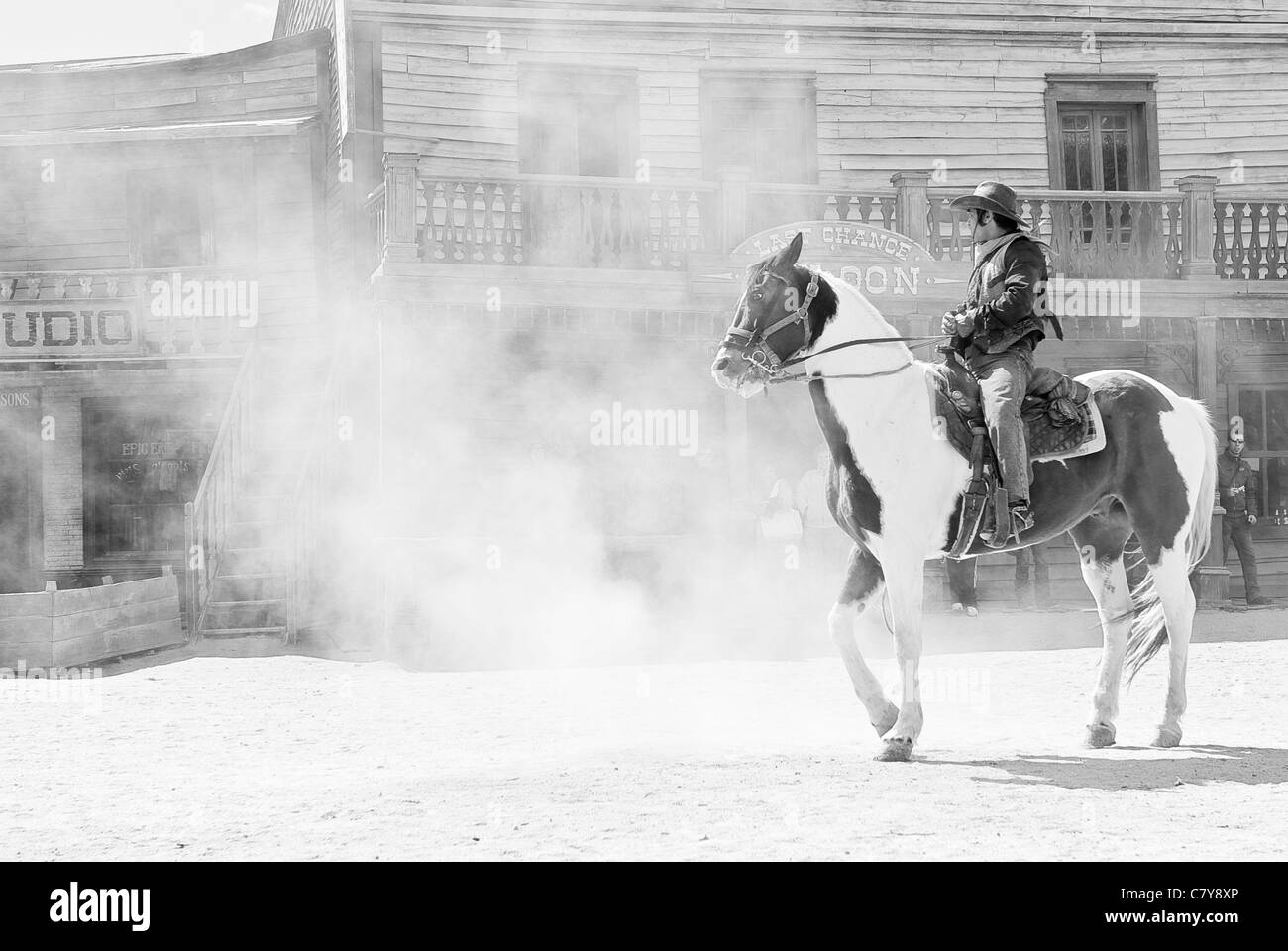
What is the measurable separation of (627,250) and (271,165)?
693 cm

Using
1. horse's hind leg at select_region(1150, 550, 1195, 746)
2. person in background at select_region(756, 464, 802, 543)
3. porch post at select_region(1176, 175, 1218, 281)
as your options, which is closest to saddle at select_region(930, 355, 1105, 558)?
horse's hind leg at select_region(1150, 550, 1195, 746)

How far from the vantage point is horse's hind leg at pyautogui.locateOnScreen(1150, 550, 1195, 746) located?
693cm

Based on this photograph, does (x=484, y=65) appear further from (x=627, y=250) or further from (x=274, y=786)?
(x=274, y=786)

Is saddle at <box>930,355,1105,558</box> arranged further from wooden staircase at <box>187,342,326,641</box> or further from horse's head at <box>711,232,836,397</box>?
wooden staircase at <box>187,342,326,641</box>

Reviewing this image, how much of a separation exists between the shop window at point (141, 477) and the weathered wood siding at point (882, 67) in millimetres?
6310

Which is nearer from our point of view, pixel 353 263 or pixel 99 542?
pixel 353 263

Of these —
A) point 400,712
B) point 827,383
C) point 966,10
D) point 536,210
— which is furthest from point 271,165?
point 827,383

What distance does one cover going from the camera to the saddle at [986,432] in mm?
6801

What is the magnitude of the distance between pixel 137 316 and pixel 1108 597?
14.2 metres

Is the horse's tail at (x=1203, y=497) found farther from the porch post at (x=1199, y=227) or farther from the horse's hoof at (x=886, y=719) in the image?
the porch post at (x=1199, y=227)

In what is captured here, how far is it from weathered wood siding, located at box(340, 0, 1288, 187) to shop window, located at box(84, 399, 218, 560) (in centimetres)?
631

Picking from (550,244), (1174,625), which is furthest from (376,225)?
(1174,625)

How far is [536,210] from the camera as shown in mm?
14070

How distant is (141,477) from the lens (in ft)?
62.7
